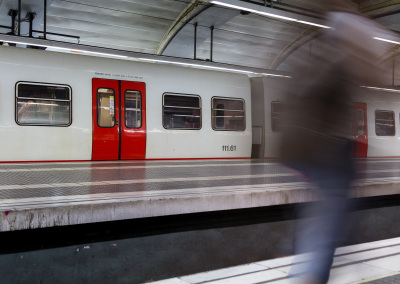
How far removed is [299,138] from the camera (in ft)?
8.00

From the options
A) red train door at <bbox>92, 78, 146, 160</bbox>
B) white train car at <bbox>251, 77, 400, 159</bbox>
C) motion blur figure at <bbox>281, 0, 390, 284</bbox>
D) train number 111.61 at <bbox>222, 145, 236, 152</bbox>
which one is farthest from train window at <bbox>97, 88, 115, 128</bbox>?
motion blur figure at <bbox>281, 0, 390, 284</bbox>

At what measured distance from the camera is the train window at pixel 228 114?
35.3 feet

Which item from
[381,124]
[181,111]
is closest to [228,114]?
[181,111]

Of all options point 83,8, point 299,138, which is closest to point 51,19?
point 83,8

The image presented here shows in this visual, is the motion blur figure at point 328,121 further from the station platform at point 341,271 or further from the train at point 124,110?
the train at point 124,110

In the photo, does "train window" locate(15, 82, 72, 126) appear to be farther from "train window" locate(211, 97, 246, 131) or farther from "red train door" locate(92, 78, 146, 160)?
"train window" locate(211, 97, 246, 131)

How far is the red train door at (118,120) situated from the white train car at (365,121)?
11.5 feet

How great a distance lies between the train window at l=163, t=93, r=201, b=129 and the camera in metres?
9.98

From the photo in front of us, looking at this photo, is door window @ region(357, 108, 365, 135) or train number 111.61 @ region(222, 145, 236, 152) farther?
door window @ region(357, 108, 365, 135)

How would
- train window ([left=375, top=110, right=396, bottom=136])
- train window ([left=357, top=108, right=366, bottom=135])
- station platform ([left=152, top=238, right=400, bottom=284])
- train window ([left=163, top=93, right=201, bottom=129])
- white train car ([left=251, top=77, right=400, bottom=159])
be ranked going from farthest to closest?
train window ([left=375, top=110, right=396, bottom=136]) < train window ([left=357, top=108, right=366, bottom=135]) < white train car ([left=251, top=77, right=400, bottom=159]) < train window ([left=163, top=93, right=201, bottom=129]) < station platform ([left=152, top=238, right=400, bottom=284])

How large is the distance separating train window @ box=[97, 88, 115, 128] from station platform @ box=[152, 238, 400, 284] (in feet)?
19.1

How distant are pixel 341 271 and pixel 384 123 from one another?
1178 centimetres

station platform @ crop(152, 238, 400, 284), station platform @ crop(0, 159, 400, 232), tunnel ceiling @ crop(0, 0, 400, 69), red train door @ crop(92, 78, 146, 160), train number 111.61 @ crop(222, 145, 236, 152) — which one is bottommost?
station platform @ crop(152, 238, 400, 284)

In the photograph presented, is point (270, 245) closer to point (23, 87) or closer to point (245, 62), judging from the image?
point (23, 87)
